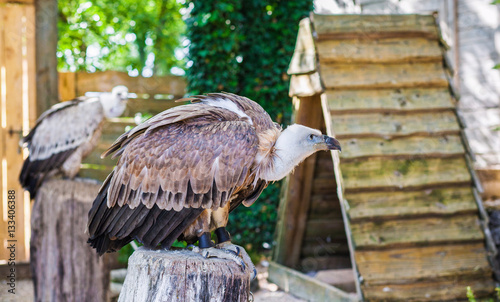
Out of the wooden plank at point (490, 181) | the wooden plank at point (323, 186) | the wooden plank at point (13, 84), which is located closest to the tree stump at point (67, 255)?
the wooden plank at point (13, 84)

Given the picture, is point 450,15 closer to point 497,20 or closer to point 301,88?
point 497,20

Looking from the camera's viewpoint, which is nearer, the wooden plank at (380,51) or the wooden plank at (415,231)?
the wooden plank at (415,231)

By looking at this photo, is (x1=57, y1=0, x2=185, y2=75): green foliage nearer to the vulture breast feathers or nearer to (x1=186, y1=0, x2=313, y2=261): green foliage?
(x1=186, y1=0, x2=313, y2=261): green foliage

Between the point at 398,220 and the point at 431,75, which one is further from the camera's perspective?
the point at 431,75

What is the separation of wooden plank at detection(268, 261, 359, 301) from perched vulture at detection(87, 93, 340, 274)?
6.50ft

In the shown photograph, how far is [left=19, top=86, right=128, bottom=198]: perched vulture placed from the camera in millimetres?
4504

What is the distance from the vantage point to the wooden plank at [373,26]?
161 inches

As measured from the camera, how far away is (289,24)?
21.6 feet

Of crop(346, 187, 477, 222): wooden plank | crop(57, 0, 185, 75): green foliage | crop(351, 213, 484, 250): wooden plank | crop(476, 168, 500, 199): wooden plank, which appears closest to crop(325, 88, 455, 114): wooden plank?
crop(346, 187, 477, 222): wooden plank

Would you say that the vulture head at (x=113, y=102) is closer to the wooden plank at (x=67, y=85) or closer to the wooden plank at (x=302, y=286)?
the wooden plank at (x=67, y=85)

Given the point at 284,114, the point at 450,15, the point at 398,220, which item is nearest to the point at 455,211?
the point at 398,220

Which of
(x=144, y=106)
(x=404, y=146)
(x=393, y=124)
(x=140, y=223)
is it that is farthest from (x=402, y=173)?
(x=144, y=106)

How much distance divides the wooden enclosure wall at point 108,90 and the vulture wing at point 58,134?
1.10m

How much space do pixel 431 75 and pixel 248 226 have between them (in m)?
3.26
